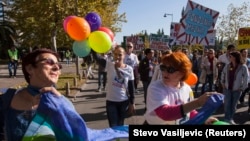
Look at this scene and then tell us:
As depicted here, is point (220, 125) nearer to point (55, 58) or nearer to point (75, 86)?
point (55, 58)

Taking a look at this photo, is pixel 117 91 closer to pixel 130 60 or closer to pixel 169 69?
pixel 169 69

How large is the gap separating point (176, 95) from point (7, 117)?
1472mm

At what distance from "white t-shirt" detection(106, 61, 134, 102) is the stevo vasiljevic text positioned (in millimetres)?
3188

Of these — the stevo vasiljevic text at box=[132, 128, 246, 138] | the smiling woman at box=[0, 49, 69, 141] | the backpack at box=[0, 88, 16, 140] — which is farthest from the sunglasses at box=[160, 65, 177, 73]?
the backpack at box=[0, 88, 16, 140]

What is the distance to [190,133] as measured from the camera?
8.32 feet

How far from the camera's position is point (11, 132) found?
8.13 feet

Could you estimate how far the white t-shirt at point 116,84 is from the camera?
19.1 feet

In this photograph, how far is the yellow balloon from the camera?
591cm

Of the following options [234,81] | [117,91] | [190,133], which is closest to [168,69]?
[190,133]

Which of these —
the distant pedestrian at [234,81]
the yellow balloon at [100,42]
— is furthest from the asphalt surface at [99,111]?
the yellow balloon at [100,42]

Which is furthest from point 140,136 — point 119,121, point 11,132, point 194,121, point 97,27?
point 97,27

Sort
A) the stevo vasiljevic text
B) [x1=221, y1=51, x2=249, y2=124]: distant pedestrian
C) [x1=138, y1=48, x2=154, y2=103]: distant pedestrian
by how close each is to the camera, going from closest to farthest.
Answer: the stevo vasiljevic text → [x1=221, y1=51, x2=249, y2=124]: distant pedestrian → [x1=138, y1=48, x2=154, y2=103]: distant pedestrian

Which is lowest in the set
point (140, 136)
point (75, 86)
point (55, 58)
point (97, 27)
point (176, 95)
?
point (75, 86)

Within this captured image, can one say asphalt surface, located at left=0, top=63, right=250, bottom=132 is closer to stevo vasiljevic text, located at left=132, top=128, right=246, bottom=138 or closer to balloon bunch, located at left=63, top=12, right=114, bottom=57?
balloon bunch, located at left=63, top=12, right=114, bottom=57
